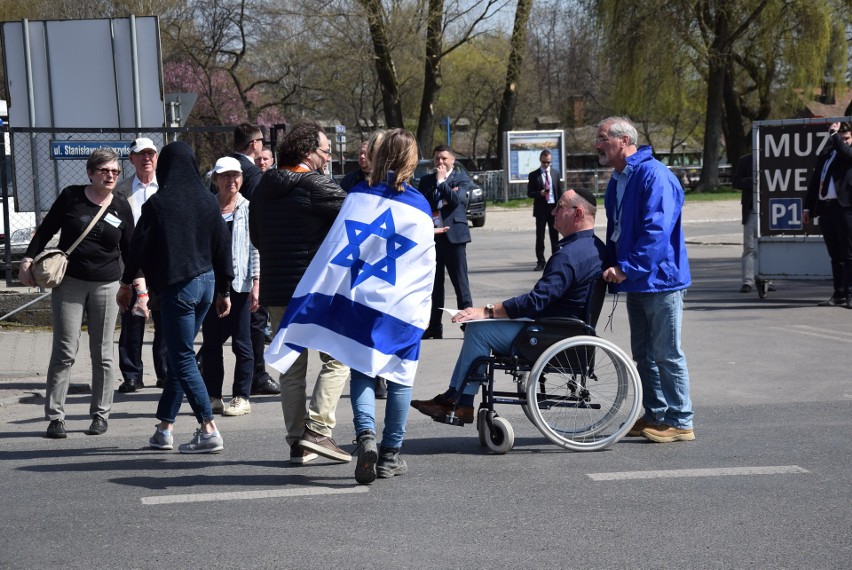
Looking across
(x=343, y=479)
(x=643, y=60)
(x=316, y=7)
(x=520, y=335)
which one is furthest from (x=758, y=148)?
(x=643, y=60)

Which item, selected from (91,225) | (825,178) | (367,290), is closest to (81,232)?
(91,225)

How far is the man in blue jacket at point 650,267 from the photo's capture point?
6629 millimetres

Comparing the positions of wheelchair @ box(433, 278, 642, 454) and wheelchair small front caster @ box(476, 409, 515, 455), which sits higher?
wheelchair @ box(433, 278, 642, 454)

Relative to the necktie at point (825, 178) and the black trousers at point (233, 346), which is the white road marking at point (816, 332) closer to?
the necktie at point (825, 178)

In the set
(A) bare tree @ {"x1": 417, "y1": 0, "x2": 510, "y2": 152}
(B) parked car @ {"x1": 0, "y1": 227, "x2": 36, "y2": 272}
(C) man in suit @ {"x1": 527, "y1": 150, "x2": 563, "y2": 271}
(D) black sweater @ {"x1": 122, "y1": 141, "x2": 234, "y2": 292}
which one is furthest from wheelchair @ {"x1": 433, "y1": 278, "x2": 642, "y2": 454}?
(A) bare tree @ {"x1": 417, "y1": 0, "x2": 510, "y2": 152}

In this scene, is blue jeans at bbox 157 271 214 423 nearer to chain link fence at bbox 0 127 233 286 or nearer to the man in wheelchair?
the man in wheelchair

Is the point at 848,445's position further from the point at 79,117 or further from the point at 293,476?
the point at 79,117

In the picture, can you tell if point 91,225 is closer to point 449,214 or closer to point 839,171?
point 449,214

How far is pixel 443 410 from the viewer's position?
6.65m

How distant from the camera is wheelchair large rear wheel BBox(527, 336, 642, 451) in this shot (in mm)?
6430

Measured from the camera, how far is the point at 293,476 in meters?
6.16

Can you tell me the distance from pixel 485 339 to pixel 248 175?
3050mm

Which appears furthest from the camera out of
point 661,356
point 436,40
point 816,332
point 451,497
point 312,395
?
point 436,40

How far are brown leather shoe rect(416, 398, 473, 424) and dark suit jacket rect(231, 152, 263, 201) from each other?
2762 mm
